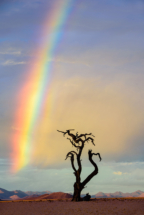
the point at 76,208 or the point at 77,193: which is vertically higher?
the point at 77,193

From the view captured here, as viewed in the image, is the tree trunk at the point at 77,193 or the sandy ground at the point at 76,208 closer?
the sandy ground at the point at 76,208

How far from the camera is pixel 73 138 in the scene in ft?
146

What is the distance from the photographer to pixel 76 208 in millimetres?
35531

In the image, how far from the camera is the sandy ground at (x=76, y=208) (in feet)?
109

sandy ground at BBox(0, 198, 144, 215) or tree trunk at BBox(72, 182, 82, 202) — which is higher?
tree trunk at BBox(72, 182, 82, 202)

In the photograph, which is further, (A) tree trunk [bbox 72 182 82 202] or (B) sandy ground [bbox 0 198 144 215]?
(A) tree trunk [bbox 72 182 82 202]

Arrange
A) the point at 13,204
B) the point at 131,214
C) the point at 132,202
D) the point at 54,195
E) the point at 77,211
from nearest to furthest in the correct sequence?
the point at 131,214 → the point at 77,211 → the point at 132,202 → the point at 13,204 → the point at 54,195

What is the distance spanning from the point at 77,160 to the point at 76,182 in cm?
365

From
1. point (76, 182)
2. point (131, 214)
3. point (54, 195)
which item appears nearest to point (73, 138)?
point (76, 182)

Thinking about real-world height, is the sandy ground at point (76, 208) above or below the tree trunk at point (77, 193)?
below

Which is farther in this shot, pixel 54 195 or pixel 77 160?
pixel 54 195

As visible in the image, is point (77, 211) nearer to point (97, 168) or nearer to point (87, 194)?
point (87, 194)

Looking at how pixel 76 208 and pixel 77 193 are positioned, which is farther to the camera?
pixel 77 193

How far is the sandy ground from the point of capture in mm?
33281
